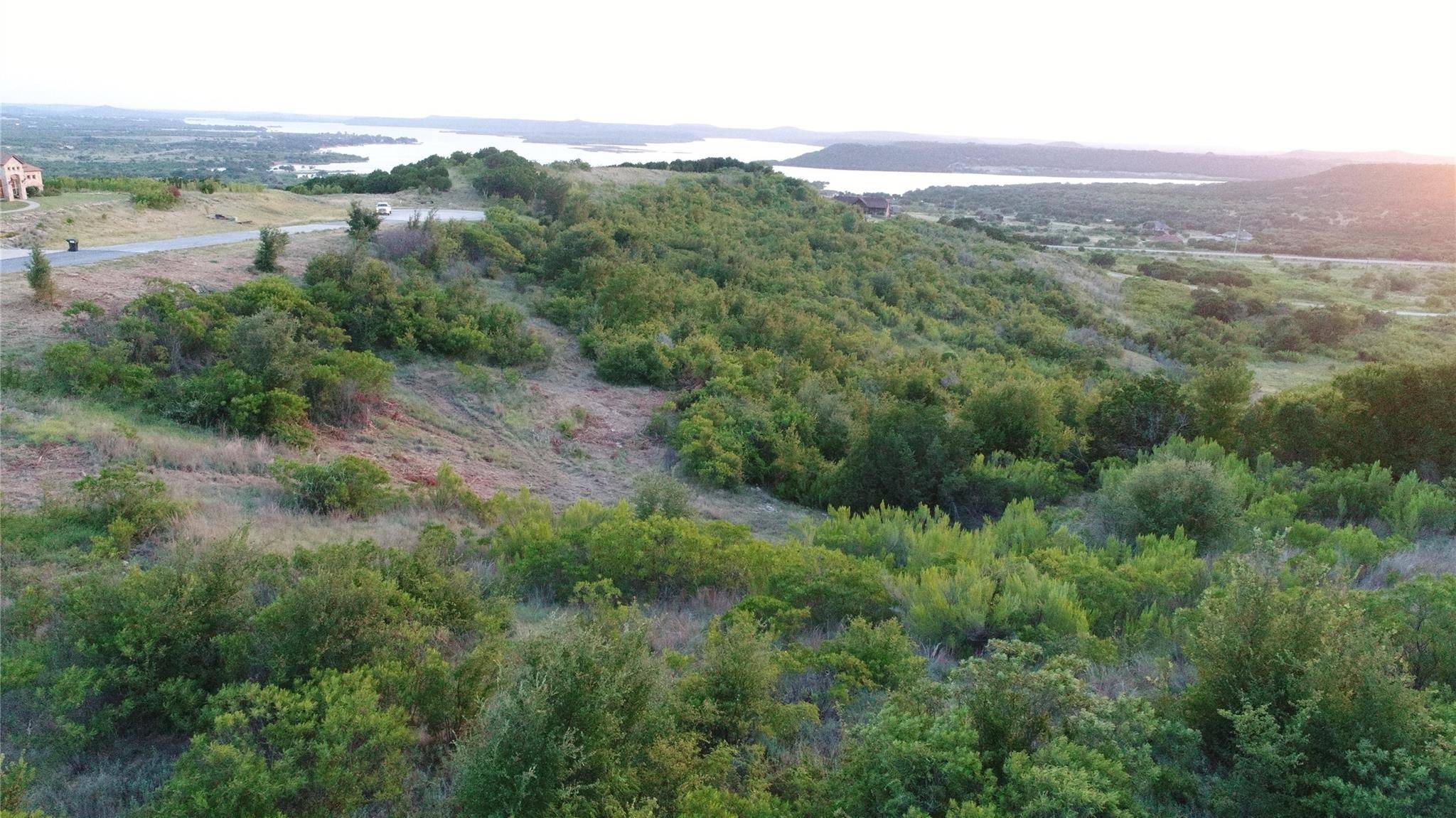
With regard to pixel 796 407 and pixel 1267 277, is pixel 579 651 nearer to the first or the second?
pixel 796 407

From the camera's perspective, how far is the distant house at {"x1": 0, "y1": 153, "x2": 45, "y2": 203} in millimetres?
19016

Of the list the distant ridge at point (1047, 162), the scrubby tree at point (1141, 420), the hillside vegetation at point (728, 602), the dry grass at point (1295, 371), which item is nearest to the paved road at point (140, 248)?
the hillside vegetation at point (728, 602)

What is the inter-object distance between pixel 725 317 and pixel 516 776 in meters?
17.0

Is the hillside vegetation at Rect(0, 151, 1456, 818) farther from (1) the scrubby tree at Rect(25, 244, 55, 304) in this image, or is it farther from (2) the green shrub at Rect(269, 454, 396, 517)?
(1) the scrubby tree at Rect(25, 244, 55, 304)

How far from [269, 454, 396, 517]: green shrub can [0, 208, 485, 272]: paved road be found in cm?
908

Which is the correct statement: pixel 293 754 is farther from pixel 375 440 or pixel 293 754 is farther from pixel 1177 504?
pixel 375 440

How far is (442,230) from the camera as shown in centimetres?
1920

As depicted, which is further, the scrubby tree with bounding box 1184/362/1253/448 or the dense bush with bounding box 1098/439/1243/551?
the scrubby tree with bounding box 1184/362/1253/448

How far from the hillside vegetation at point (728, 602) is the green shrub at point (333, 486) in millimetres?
54

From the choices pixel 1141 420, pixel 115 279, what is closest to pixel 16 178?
pixel 115 279

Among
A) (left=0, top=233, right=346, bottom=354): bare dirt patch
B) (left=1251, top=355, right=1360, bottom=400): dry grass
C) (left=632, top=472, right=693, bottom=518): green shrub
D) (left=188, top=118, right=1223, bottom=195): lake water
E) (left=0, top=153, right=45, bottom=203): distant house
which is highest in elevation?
(left=188, top=118, right=1223, bottom=195): lake water

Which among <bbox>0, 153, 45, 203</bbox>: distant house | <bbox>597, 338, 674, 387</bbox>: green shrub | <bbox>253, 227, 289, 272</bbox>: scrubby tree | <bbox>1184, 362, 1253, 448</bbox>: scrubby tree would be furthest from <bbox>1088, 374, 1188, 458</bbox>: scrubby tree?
<bbox>0, 153, 45, 203</bbox>: distant house

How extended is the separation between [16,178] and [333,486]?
18.1 metres

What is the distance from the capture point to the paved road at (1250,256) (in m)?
55.2
